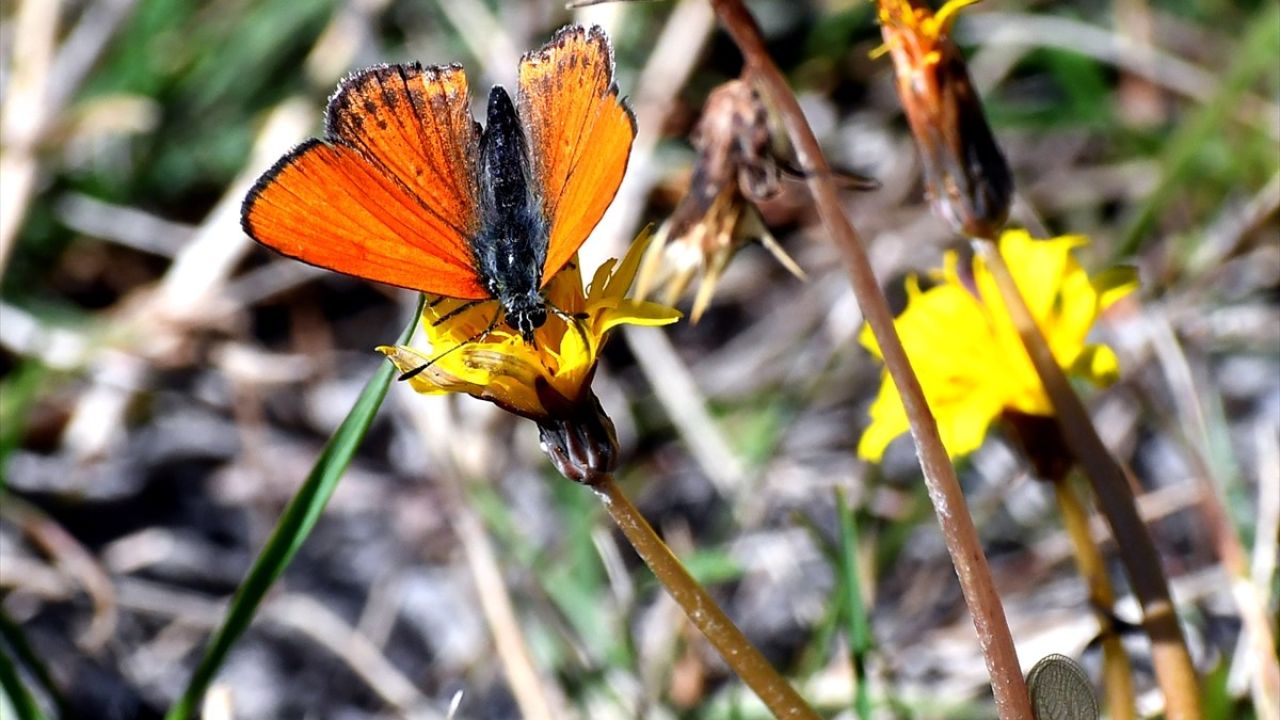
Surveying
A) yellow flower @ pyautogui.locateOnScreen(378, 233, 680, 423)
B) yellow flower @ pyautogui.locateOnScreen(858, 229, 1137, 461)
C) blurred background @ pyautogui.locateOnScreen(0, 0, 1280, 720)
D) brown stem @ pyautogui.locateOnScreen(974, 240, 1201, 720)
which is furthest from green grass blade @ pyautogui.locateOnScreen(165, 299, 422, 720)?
brown stem @ pyautogui.locateOnScreen(974, 240, 1201, 720)

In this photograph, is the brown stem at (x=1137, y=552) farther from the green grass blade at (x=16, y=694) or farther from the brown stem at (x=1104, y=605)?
the green grass blade at (x=16, y=694)

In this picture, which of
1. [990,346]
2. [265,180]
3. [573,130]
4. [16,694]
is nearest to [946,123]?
[990,346]

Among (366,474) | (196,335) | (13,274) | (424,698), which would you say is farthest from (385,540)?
(13,274)

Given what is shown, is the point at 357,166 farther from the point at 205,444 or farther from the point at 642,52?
the point at 642,52

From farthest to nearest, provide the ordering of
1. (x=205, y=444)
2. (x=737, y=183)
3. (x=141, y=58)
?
(x=141, y=58)
(x=205, y=444)
(x=737, y=183)

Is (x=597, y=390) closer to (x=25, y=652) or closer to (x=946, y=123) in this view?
(x=25, y=652)

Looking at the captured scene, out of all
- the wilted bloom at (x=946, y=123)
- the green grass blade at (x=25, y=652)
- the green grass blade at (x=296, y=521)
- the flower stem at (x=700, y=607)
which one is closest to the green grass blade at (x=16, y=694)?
the green grass blade at (x=25, y=652)

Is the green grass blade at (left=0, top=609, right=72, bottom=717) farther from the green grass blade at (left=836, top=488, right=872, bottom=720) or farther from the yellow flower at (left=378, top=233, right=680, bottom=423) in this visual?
the green grass blade at (left=836, top=488, right=872, bottom=720)
